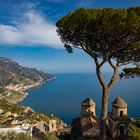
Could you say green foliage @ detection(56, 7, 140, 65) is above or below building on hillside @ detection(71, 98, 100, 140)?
above

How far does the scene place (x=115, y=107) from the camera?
23016 mm

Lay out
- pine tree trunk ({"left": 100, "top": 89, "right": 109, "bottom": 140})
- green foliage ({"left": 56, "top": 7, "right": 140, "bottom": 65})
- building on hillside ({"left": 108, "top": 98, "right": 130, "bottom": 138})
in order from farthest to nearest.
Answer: building on hillside ({"left": 108, "top": 98, "right": 130, "bottom": 138}), pine tree trunk ({"left": 100, "top": 89, "right": 109, "bottom": 140}), green foliage ({"left": 56, "top": 7, "right": 140, "bottom": 65})

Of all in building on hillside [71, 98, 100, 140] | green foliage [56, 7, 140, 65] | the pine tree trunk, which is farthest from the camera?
building on hillside [71, 98, 100, 140]

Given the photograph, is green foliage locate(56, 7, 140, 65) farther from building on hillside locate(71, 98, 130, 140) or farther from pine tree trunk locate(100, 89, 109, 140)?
building on hillside locate(71, 98, 130, 140)

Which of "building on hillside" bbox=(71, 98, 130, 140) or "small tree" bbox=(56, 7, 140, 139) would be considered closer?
"small tree" bbox=(56, 7, 140, 139)

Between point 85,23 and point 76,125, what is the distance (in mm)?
12852

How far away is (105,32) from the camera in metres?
15.9

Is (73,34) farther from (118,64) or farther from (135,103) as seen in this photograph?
(135,103)

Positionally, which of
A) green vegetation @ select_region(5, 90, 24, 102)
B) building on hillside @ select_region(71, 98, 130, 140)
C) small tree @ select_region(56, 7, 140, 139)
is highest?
green vegetation @ select_region(5, 90, 24, 102)

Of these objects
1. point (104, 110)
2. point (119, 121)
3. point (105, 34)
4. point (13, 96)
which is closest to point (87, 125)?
point (119, 121)

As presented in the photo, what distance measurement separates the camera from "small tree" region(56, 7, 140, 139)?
1506cm

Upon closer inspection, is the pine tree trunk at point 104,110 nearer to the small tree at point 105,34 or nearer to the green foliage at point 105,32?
the small tree at point 105,34

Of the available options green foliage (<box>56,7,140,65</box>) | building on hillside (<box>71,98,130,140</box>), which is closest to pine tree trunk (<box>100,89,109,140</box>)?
green foliage (<box>56,7,140,65</box>)

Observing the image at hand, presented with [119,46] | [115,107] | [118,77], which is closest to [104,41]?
[119,46]
